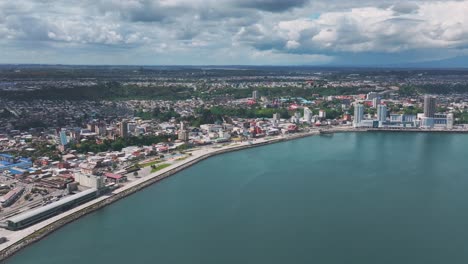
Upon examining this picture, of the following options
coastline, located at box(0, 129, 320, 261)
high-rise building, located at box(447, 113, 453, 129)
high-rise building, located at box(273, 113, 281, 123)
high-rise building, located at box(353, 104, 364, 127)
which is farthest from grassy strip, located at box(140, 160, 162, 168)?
high-rise building, located at box(447, 113, 453, 129)

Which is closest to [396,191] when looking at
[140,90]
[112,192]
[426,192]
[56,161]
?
[426,192]

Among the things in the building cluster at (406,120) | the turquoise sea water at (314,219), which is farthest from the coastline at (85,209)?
A: the building cluster at (406,120)

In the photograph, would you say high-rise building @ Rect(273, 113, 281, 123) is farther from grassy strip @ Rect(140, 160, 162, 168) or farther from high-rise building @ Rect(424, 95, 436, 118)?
grassy strip @ Rect(140, 160, 162, 168)

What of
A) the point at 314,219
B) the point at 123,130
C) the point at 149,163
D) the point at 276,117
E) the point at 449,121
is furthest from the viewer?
the point at 276,117

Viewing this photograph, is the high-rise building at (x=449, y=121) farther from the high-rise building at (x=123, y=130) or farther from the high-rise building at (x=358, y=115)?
the high-rise building at (x=123, y=130)

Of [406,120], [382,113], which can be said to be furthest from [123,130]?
[406,120]

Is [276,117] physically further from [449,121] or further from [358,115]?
[449,121]

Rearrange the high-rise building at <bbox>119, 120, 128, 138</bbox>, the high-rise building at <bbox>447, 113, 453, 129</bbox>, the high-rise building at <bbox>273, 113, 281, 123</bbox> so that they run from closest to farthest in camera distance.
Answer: the high-rise building at <bbox>119, 120, 128, 138</bbox>
the high-rise building at <bbox>447, 113, 453, 129</bbox>
the high-rise building at <bbox>273, 113, 281, 123</bbox>

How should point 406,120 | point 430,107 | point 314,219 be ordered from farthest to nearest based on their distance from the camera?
point 406,120, point 430,107, point 314,219

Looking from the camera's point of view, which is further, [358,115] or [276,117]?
[276,117]

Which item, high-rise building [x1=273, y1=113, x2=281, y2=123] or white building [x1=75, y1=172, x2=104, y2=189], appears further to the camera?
high-rise building [x1=273, y1=113, x2=281, y2=123]

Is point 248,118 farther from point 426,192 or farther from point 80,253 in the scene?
point 80,253
